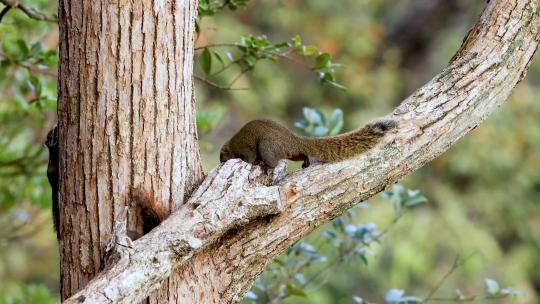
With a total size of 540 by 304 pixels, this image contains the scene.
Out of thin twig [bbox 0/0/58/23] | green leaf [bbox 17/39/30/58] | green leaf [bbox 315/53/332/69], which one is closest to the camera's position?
thin twig [bbox 0/0/58/23]

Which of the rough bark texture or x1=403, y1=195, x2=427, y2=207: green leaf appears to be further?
x1=403, y1=195, x2=427, y2=207: green leaf

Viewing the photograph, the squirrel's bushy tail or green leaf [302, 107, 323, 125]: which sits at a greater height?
green leaf [302, 107, 323, 125]

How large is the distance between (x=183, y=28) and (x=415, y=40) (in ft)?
22.3

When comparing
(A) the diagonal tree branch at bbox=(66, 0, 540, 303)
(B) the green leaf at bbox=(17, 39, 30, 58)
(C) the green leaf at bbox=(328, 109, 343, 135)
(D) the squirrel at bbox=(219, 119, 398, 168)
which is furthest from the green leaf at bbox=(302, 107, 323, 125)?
(B) the green leaf at bbox=(17, 39, 30, 58)

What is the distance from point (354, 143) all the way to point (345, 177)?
0.14 m

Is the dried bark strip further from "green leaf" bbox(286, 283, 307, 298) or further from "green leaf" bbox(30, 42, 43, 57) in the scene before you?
"green leaf" bbox(30, 42, 43, 57)

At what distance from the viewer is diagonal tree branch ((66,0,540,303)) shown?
75.2 inches

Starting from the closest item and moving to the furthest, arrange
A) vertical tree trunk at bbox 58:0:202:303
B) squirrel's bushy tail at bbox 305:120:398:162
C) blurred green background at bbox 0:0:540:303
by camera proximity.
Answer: vertical tree trunk at bbox 58:0:202:303, squirrel's bushy tail at bbox 305:120:398:162, blurred green background at bbox 0:0:540:303

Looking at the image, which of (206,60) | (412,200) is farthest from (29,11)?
(412,200)

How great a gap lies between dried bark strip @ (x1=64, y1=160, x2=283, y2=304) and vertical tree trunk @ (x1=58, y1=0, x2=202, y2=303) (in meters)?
0.10

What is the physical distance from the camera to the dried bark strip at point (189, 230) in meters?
1.71

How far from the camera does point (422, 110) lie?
2160 mm

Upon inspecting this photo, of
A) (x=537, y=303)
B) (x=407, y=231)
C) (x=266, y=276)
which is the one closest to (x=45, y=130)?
(x=266, y=276)

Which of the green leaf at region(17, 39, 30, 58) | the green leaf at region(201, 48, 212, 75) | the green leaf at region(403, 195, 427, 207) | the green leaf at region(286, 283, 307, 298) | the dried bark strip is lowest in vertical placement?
the green leaf at region(286, 283, 307, 298)
